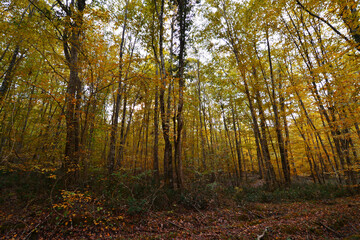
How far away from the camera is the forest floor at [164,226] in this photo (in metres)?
3.90

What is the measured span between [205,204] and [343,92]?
676 cm

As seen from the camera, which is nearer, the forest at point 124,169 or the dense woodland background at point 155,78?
the forest at point 124,169

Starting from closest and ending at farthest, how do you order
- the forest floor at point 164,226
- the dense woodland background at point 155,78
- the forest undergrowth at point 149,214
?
the forest floor at point 164,226 < the forest undergrowth at point 149,214 < the dense woodland background at point 155,78

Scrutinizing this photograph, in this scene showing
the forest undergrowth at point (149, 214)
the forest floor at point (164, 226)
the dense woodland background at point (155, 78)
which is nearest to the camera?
the forest floor at point (164, 226)

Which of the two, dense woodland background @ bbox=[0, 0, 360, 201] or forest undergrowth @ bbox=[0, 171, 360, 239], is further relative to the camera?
dense woodland background @ bbox=[0, 0, 360, 201]

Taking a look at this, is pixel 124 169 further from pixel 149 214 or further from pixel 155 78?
pixel 155 78

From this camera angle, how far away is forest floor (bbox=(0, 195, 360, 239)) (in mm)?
3900

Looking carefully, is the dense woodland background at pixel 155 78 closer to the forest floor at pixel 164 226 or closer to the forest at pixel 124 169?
the forest at pixel 124 169

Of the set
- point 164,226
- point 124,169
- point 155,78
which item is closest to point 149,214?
point 164,226

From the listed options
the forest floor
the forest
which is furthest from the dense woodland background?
the forest floor

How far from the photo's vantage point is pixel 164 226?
4.87 m

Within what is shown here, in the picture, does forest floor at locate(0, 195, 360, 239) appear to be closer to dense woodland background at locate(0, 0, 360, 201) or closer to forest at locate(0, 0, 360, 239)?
forest at locate(0, 0, 360, 239)

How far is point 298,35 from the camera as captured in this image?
8.36m

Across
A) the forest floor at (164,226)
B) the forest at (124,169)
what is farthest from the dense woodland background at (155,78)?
the forest floor at (164,226)
